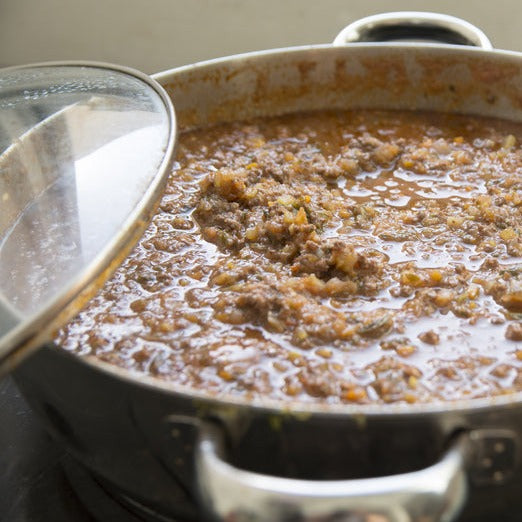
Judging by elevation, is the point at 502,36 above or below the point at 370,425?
below

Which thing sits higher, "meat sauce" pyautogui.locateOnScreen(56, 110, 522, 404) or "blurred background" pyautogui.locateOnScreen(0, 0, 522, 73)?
"meat sauce" pyautogui.locateOnScreen(56, 110, 522, 404)

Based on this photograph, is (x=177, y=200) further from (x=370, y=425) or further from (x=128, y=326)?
(x=370, y=425)

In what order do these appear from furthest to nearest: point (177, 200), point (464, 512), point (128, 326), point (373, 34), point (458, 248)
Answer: point (373, 34), point (177, 200), point (458, 248), point (128, 326), point (464, 512)

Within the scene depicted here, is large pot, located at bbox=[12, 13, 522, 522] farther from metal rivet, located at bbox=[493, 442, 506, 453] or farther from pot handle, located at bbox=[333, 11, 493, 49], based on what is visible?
pot handle, located at bbox=[333, 11, 493, 49]

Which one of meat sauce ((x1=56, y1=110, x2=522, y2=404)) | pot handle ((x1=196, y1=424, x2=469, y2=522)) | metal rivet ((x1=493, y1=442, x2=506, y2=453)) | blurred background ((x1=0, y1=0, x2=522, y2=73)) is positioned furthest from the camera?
blurred background ((x1=0, y1=0, x2=522, y2=73))

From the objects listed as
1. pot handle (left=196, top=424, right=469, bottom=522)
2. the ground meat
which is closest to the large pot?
pot handle (left=196, top=424, right=469, bottom=522)

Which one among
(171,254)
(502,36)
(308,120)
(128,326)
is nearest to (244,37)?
(502,36)

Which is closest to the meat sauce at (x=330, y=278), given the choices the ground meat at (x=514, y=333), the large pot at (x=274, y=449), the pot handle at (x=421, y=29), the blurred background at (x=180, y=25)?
the ground meat at (x=514, y=333)
